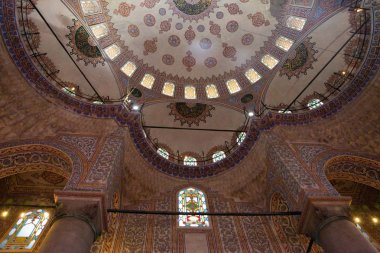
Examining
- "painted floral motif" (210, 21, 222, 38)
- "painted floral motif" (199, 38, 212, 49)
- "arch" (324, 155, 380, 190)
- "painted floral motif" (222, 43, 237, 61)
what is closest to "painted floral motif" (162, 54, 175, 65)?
"painted floral motif" (199, 38, 212, 49)

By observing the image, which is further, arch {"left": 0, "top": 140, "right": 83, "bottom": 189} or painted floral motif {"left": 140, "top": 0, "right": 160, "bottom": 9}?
painted floral motif {"left": 140, "top": 0, "right": 160, "bottom": 9}

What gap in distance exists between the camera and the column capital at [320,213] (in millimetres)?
5969

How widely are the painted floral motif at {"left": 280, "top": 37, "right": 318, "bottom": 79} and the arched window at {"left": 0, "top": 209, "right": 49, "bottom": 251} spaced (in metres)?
11.7

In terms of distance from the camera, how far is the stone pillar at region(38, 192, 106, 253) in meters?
4.76

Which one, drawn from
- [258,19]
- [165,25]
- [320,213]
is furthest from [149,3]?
[320,213]

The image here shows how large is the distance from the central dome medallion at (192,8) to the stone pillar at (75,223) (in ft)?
39.0

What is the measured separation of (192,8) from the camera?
15023mm

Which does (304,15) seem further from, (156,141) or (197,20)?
(156,141)

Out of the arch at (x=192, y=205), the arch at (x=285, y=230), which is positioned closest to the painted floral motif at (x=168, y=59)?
the arch at (x=192, y=205)

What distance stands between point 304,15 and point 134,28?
825 centimetres

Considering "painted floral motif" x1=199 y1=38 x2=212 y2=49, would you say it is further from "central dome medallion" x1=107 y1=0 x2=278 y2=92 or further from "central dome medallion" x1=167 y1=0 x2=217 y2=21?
"central dome medallion" x1=167 y1=0 x2=217 y2=21

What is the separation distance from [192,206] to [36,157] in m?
5.30

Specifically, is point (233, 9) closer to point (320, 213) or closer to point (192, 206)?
point (192, 206)

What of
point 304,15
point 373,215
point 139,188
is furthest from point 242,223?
point 304,15
